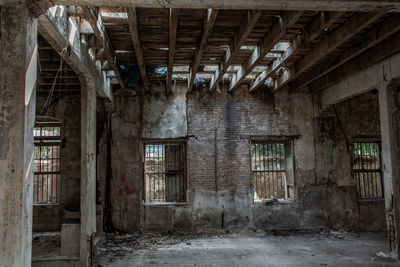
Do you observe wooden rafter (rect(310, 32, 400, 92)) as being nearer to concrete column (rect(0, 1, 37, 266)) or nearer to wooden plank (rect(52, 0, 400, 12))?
wooden plank (rect(52, 0, 400, 12))

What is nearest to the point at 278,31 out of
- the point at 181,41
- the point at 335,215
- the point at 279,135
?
the point at 181,41

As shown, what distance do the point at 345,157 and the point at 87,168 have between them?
6627 millimetres

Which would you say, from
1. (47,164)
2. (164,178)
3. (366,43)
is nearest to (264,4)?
(366,43)

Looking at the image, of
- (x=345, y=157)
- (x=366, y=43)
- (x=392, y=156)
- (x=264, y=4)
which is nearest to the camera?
(x=264, y=4)

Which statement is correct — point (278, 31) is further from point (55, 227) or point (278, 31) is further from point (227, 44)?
point (55, 227)

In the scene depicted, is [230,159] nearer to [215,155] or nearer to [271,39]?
[215,155]

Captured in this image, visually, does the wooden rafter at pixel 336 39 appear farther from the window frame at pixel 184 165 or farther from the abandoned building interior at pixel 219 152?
the window frame at pixel 184 165

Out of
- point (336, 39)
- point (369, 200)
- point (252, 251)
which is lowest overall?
point (252, 251)

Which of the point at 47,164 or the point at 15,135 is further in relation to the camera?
the point at 47,164

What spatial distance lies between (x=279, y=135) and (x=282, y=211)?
200 cm

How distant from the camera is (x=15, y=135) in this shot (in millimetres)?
2822

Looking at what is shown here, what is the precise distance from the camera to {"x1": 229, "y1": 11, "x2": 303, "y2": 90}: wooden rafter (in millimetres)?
4219

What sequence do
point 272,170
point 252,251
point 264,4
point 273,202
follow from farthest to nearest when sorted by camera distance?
point 272,170
point 273,202
point 252,251
point 264,4

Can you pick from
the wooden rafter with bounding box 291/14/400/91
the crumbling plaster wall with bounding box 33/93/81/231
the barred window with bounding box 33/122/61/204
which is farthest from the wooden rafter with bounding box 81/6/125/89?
the wooden rafter with bounding box 291/14/400/91
